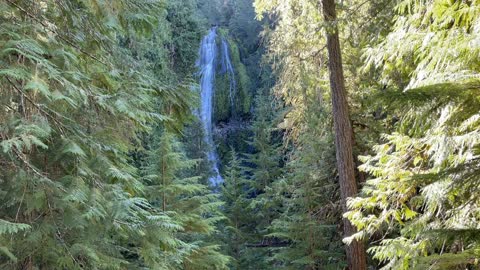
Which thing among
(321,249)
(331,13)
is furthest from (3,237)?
(321,249)

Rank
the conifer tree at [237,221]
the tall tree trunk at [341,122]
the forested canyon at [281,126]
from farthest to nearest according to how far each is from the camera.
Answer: the conifer tree at [237,221]
the tall tree trunk at [341,122]
the forested canyon at [281,126]

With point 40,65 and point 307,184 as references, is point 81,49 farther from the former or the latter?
point 307,184

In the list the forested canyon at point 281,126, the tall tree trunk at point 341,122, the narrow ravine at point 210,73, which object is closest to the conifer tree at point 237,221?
the forested canyon at point 281,126

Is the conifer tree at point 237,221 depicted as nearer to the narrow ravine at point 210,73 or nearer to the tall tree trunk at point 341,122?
the tall tree trunk at point 341,122

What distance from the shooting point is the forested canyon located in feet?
7.88

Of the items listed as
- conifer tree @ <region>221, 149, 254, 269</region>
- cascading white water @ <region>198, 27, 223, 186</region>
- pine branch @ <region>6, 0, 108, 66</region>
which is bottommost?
conifer tree @ <region>221, 149, 254, 269</region>

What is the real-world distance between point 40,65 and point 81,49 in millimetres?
734

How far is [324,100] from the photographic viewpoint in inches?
310

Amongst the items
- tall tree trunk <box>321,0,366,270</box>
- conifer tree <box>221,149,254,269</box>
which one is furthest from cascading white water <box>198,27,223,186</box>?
tall tree trunk <box>321,0,366,270</box>

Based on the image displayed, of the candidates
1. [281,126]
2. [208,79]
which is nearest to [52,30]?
[281,126]

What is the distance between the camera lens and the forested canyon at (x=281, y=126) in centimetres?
240

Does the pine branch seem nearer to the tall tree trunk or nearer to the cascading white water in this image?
the tall tree trunk

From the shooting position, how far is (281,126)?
8.44 m

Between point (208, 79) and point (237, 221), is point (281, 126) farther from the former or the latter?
point (208, 79)
